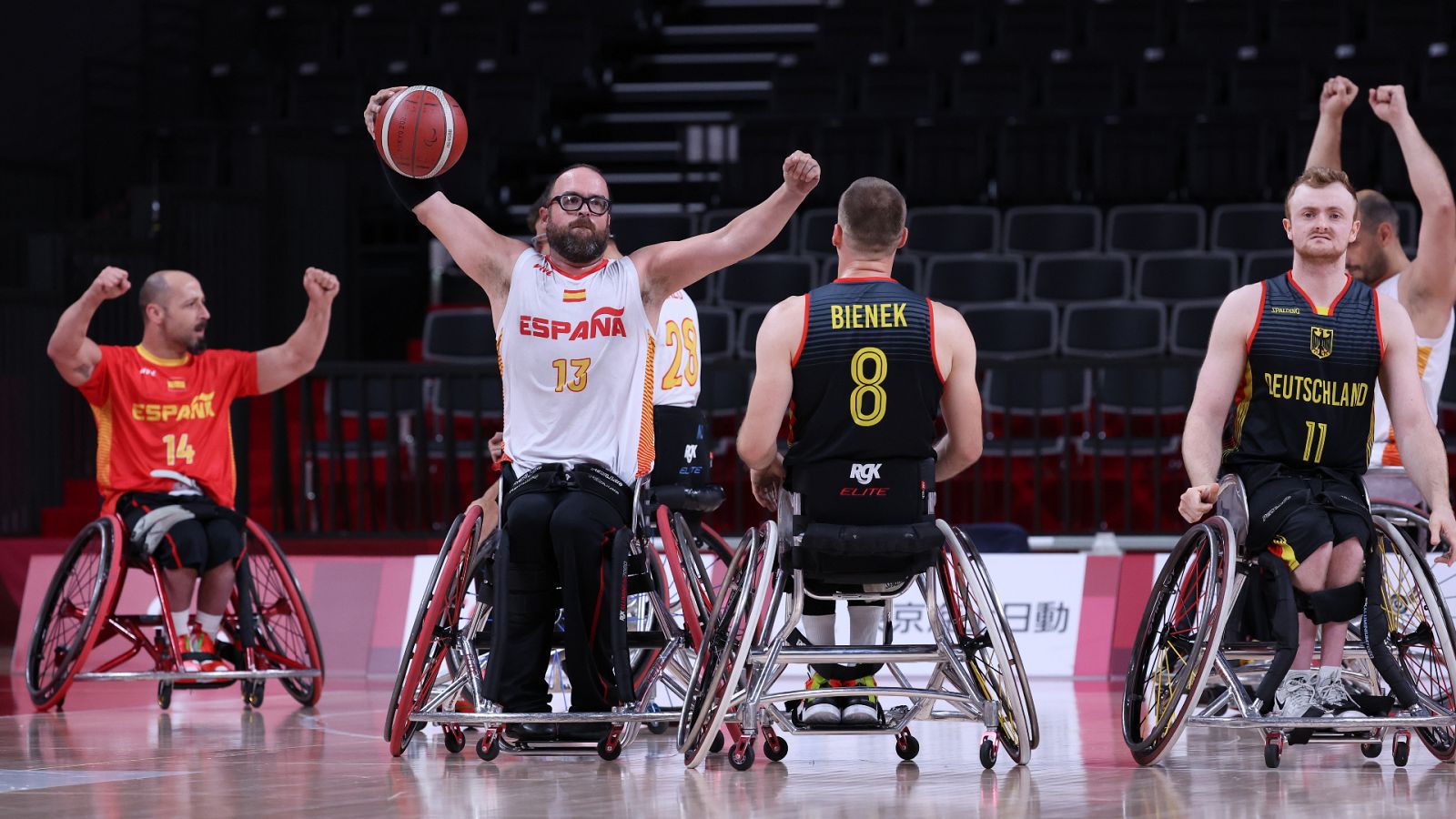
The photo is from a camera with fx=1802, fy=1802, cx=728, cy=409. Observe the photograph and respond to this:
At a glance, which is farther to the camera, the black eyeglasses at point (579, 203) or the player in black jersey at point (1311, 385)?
the black eyeglasses at point (579, 203)

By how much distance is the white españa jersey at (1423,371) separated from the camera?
5.77 metres

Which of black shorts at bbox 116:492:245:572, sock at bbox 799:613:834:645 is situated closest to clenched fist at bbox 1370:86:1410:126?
sock at bbox 799:613:834:645

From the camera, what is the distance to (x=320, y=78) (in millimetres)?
14602

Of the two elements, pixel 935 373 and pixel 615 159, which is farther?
pixel 615 159

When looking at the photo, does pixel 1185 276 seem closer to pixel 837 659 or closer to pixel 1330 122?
pixel 1330 122

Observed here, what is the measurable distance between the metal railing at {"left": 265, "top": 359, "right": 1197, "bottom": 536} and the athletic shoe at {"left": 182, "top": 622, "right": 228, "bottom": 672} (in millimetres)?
2609

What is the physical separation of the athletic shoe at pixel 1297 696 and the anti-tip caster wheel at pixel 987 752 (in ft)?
2.38

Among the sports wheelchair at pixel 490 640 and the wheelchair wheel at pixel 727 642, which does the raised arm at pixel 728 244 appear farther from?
the wheelchair wheel at pixel 727 642

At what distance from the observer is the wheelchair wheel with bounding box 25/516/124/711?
637 cm

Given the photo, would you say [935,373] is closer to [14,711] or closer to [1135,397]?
[14,711]

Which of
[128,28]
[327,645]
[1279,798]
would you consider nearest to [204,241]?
[327,645]

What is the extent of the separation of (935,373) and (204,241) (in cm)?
788

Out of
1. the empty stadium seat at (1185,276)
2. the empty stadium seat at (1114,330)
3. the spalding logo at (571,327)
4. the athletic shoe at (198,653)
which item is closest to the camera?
the spalding logo at (571,327)

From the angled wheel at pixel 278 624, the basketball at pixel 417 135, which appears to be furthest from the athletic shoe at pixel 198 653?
the basketball at pixel 417 135
